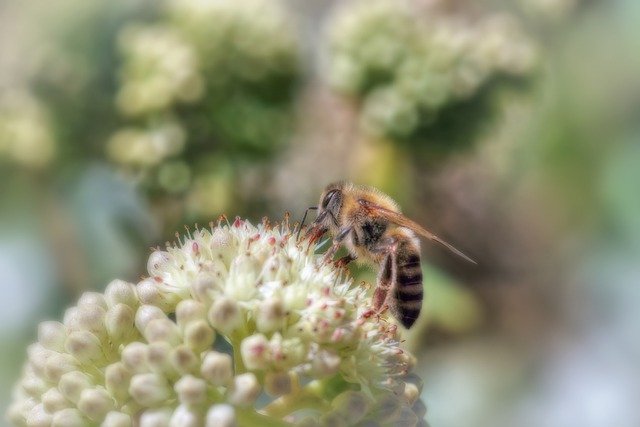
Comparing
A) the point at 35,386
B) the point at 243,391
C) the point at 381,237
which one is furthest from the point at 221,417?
the point at 381,237

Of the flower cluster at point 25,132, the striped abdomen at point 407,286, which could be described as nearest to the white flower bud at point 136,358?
the striped abdomen at point 407,286

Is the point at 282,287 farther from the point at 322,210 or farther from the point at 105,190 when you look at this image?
the point at 105,190

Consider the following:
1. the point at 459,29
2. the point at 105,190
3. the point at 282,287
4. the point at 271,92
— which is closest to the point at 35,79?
the point at 105,190

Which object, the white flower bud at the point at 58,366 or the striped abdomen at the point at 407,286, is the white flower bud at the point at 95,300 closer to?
the white flower bud at the point at 58,366

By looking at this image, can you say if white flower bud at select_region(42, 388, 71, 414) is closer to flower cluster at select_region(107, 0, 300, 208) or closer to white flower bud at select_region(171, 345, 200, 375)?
white flower bud at select_region(171, 345, 200, 375)

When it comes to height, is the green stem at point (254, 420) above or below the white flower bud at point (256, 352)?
below

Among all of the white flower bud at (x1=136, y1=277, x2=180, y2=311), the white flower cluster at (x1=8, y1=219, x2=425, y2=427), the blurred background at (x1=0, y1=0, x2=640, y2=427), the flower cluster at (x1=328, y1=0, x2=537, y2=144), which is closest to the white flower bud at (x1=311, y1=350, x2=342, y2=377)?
the white flower cluster at (x1=8, y1=219, x2=425, y2=427)
